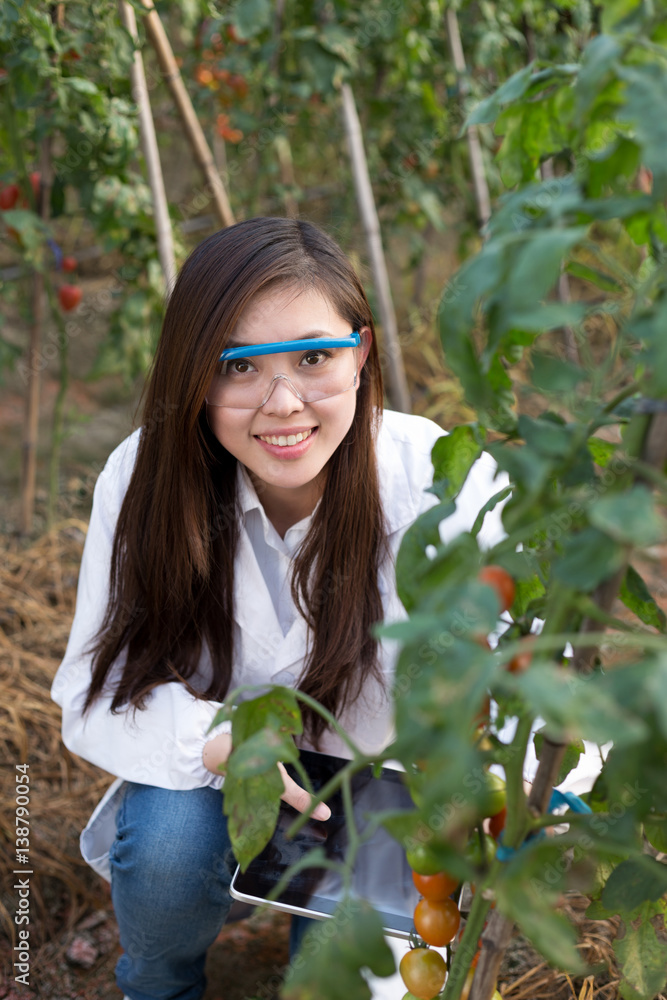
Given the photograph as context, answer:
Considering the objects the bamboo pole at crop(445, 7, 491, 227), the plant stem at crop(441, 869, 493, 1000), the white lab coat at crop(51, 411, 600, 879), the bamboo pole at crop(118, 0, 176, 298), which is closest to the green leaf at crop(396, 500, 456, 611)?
the plant stem at crop(441, 869, 493, 1000)

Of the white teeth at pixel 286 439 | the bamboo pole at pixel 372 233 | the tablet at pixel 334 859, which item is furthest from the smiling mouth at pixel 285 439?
the bamboo pole at pixel 372 233

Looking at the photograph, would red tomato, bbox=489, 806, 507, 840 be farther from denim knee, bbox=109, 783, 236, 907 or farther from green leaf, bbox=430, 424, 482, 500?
denim knee, bbox=109, 783, 236, 907

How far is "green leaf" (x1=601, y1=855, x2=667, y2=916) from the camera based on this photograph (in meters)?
0.59

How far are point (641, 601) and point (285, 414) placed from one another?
0.50 m

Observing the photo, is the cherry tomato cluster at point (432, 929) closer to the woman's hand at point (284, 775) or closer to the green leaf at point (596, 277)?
the woman's hand at point (284, 775)

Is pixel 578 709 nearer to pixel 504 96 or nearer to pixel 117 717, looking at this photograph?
pixel 504 96

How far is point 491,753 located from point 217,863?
73 centimetres

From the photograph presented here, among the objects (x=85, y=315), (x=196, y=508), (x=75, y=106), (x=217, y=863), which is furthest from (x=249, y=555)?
(x=85, y=315)

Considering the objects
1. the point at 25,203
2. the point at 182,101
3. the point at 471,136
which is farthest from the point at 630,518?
the point at 471,136

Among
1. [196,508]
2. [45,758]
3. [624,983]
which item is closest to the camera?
[624,983]

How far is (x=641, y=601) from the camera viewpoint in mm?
670

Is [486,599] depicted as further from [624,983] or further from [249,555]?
[249,555]

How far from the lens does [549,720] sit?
0.39 m

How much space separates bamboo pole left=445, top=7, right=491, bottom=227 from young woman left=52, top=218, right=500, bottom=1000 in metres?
1.29
